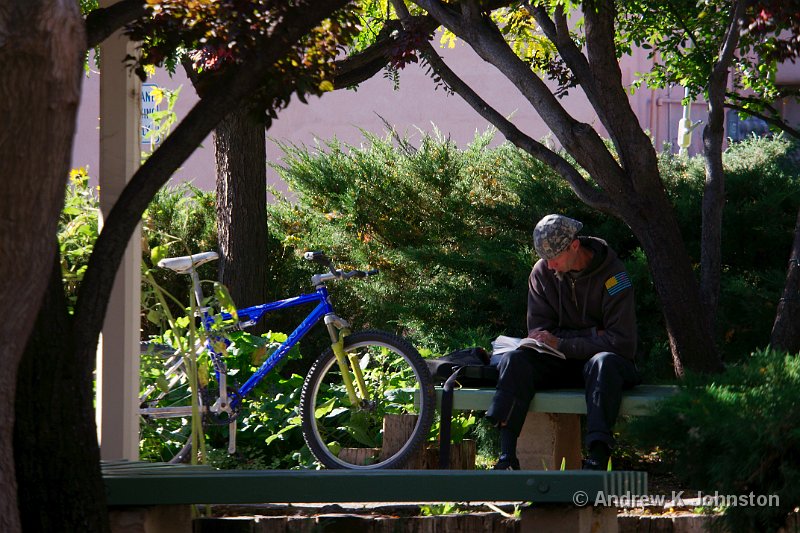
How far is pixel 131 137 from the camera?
3961mm

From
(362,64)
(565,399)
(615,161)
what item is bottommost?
(565,399)

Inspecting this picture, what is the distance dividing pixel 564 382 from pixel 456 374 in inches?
20.3

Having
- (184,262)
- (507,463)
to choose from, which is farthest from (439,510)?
(184,262)

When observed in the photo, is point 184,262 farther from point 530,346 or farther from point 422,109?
point 422,109

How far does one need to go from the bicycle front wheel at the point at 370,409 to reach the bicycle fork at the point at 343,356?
0.02 meters

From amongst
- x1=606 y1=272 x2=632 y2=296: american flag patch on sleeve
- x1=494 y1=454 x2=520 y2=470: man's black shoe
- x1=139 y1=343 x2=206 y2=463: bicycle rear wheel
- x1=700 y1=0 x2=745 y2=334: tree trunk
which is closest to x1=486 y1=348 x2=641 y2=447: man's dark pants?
x1=494 y1=454 x2=520 y2=470: man's black shoe

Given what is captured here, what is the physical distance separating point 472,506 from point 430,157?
6.26 m

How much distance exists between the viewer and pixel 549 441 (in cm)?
540

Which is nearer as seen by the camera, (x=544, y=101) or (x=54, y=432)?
(x=54, y=432)

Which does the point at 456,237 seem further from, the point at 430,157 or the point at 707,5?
the point at 707,5

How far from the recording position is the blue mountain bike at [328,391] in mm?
5469

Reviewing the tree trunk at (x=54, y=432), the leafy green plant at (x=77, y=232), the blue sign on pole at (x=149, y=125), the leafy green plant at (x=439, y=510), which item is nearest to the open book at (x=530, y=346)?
the leafy green plant at (x=439, y=510)

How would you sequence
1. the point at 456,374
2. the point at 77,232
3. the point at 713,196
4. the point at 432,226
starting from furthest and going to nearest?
the point at 432,226, the point at 713,196, the point at 456,374, the point at 77,232

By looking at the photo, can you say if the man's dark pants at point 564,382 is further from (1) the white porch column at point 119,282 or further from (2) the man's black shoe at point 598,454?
(1) the white porch column at point 119,282
